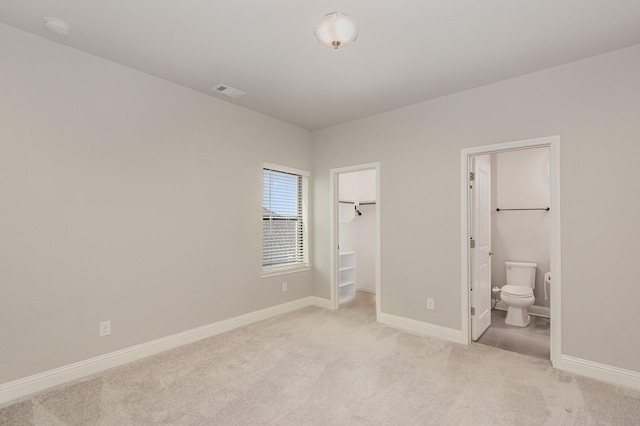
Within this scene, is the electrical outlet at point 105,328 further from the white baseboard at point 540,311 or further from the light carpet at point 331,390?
the white baseboard at point 540,311

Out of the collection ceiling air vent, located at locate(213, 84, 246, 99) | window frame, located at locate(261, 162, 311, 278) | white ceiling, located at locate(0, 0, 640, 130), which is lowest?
window frame, located at locate(261, 162, 311, 278)

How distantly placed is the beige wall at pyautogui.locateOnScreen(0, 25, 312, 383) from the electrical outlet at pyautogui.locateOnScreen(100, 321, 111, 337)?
0.13ft

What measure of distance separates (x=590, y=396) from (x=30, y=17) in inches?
192

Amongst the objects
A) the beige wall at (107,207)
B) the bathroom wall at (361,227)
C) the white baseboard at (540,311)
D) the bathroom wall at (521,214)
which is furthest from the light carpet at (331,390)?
the bathroom wall at (361,227)

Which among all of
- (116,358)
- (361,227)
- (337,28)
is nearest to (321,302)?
(361,227)

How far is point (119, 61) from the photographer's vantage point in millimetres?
2764

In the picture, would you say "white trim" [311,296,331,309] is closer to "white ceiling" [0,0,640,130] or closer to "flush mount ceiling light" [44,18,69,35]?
"white ceiling" [0,0,640,130]

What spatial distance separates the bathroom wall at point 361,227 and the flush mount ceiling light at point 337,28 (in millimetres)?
3403

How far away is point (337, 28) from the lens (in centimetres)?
211

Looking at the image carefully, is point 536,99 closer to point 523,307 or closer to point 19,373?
point 523,307

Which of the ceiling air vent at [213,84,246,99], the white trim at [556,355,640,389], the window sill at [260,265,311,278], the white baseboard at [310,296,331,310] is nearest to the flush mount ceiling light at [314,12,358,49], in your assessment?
the ceiling air vent at [213,84,246,99]

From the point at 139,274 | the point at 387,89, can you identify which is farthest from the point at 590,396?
the point at 139,274

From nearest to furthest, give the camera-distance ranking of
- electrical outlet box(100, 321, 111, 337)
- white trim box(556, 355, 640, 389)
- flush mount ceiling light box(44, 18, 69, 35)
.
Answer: flush mount ceiling light box(44, 18, 69, 35), white trim box(556, 355, 640, 389), electrical outlet box(100, 321, 111, 337)

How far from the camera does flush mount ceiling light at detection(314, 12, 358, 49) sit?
2.10 m
